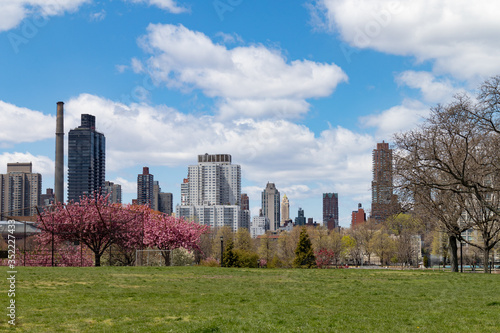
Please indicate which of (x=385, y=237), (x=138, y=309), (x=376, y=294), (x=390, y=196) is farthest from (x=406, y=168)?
(x=385, y=237)

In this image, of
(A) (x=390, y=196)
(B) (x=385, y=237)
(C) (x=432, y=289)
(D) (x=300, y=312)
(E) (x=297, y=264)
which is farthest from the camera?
(B) (x=385, y=237)

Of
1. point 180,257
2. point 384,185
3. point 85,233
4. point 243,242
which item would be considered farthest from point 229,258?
point 243,242

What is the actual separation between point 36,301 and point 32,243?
34.5 m

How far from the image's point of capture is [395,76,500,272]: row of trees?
95.2 ft

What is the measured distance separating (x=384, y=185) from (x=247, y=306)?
22935mm

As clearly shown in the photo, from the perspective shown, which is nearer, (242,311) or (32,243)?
(242,311)

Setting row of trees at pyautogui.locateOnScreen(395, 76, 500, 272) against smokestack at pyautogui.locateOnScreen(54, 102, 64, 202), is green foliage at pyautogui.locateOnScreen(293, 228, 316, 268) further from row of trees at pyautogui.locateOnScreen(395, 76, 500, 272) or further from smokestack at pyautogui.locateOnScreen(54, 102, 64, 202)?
smokestack at pyautogui.locateOnScreen(54, 102, 64, 202)

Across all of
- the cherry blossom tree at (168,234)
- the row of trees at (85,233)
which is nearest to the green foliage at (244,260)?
the row of trees at (85,233)

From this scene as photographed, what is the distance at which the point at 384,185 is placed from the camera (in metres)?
35.9

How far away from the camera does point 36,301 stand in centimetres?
1538

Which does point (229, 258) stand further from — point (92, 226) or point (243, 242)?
point (243, 242)

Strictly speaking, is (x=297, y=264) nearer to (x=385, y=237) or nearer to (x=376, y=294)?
(x=376, y=294)

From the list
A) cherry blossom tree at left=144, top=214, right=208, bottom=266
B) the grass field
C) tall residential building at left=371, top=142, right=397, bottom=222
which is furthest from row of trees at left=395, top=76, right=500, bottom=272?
cherry blossom tree at left=144, top=214, right=208, bottom=266

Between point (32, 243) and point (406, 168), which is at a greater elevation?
point (406, 168)
